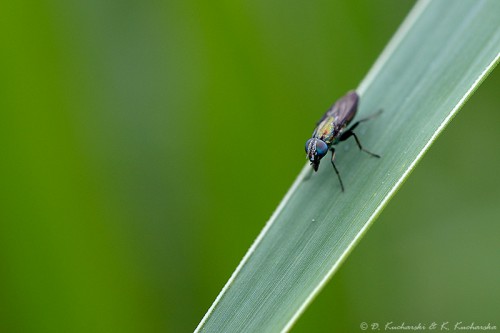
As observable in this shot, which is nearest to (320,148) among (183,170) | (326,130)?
(326,130)

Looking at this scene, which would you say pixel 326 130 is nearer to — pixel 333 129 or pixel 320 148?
pixel 333 129

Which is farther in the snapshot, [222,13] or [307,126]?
[307,126]

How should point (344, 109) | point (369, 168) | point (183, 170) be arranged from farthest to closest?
point (344, 109) < point (183, 170) < point (369, 168)

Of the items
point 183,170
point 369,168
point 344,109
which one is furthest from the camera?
point 344,109

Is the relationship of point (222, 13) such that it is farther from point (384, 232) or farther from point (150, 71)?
point (384, 232)

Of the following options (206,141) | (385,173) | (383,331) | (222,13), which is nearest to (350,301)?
(383,331)

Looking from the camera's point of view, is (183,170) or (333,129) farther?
(333,129)

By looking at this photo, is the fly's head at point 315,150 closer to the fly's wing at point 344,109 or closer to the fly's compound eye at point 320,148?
the fly's compound eye at point 320,148

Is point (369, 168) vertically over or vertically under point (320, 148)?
over
